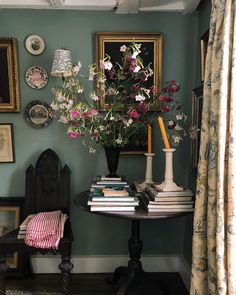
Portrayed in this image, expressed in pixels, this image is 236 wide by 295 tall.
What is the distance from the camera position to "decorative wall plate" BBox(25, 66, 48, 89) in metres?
2.34

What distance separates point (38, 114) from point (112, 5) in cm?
103

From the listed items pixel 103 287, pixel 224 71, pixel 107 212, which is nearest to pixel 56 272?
pixel 103 287

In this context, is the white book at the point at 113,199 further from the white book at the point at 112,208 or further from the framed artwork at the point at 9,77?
the framed artwork at the point at 9,77

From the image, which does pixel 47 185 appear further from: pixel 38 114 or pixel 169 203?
pixel 169 203

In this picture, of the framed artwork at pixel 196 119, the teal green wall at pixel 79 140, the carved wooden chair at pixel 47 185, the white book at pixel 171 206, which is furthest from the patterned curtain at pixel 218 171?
the carved wooden chair at pixel 47 185

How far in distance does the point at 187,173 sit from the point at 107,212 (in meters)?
1.03

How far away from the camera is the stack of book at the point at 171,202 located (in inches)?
66.0

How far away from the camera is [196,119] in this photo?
2236mm

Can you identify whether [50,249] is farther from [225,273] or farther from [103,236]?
[225,273]

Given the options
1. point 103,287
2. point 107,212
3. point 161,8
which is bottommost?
point 103,287

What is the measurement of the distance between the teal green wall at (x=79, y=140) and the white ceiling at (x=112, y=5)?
5cm

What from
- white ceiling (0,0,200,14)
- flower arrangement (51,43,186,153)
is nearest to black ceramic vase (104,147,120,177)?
flower arrangement (51,43,186,153)

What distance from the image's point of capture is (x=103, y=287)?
2262mm

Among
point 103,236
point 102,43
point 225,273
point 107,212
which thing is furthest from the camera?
point 103,236
